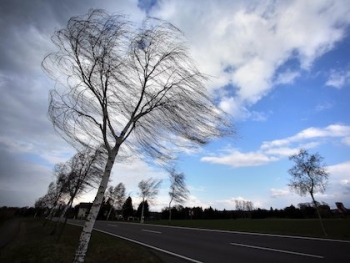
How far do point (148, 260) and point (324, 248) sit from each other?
732 cm

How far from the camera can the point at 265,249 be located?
11117 mm

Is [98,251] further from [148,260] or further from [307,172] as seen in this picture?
[307,172]

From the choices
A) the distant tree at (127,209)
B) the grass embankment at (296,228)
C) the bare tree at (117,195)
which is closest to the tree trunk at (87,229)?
the grass embankment at (296,228)

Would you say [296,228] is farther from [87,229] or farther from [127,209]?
[127,209]

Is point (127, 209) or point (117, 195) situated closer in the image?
point (117, 195)

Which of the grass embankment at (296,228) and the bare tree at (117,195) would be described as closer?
the grass embankment at (296,228)

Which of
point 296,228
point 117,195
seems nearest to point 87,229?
point 296,228

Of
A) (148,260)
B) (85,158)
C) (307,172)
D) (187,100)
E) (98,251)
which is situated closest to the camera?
(187,100)

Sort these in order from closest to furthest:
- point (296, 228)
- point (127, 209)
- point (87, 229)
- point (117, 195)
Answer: point (87, 229), point (296, 228), point (117, 195), point (127, 209)

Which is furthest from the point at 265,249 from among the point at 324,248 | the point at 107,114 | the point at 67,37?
the point at 67,37

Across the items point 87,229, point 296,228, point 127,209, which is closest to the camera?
point 87,229

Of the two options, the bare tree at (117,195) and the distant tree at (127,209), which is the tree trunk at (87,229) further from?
the distant tree at (127,209)

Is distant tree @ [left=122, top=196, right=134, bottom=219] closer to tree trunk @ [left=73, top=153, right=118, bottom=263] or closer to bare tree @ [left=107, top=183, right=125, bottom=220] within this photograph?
bare tree @ [left=107, top=183, right=125, bottom=220]

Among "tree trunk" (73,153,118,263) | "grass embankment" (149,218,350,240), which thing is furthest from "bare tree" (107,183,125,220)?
"tree trunk" (73,153,118,263)
